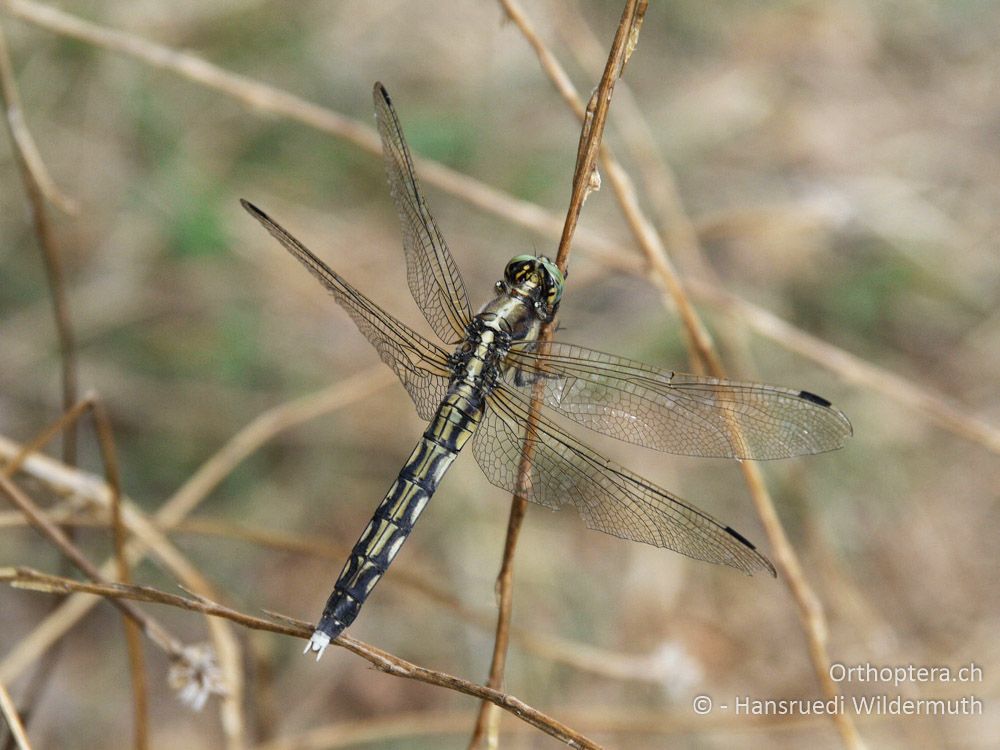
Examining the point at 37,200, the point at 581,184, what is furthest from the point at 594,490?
the point at 37,200

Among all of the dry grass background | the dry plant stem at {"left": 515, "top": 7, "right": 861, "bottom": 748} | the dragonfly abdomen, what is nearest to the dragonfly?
the dragonfly abdomen

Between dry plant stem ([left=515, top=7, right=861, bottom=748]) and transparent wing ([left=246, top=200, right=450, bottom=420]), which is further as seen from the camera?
→ transparent wing ([left=246, top=200, right=450, bottom=420])

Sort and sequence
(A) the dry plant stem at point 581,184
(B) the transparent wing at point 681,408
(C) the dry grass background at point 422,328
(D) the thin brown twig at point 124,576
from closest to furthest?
1. (A) the dry plant stem at point 581,184
2. (D) the thin brown twig at point 124,576
3. (B) the transparent wing at point 681,408
4. (C) the dry grass background at point 422,328

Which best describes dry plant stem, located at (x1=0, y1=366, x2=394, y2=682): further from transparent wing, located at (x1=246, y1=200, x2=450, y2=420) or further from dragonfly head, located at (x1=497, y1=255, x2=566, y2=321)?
dragonfly head, located at (x1=497, y1=255, x2=566, y2=321)

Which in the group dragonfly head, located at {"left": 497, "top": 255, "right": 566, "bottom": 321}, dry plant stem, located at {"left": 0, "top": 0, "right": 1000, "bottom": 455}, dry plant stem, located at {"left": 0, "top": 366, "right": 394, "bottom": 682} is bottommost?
dry plant stem, located at {"left": 0, "top": 366, "right": 394, "bottom": 682}

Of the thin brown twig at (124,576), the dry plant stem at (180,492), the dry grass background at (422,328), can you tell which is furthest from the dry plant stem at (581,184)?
the dry grass background at (422,328)

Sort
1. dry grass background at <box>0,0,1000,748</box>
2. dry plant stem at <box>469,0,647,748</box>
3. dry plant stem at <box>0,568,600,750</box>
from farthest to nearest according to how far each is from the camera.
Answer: dry grass background at <box>0,0,1000,748</box>, dry plant stem at <box>469,0,647,748</box>, dry plant stem at <box>0,568,600,750</box>

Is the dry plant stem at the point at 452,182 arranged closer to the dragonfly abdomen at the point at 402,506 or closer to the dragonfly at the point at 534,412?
the dragonfly at the point at 534,412
